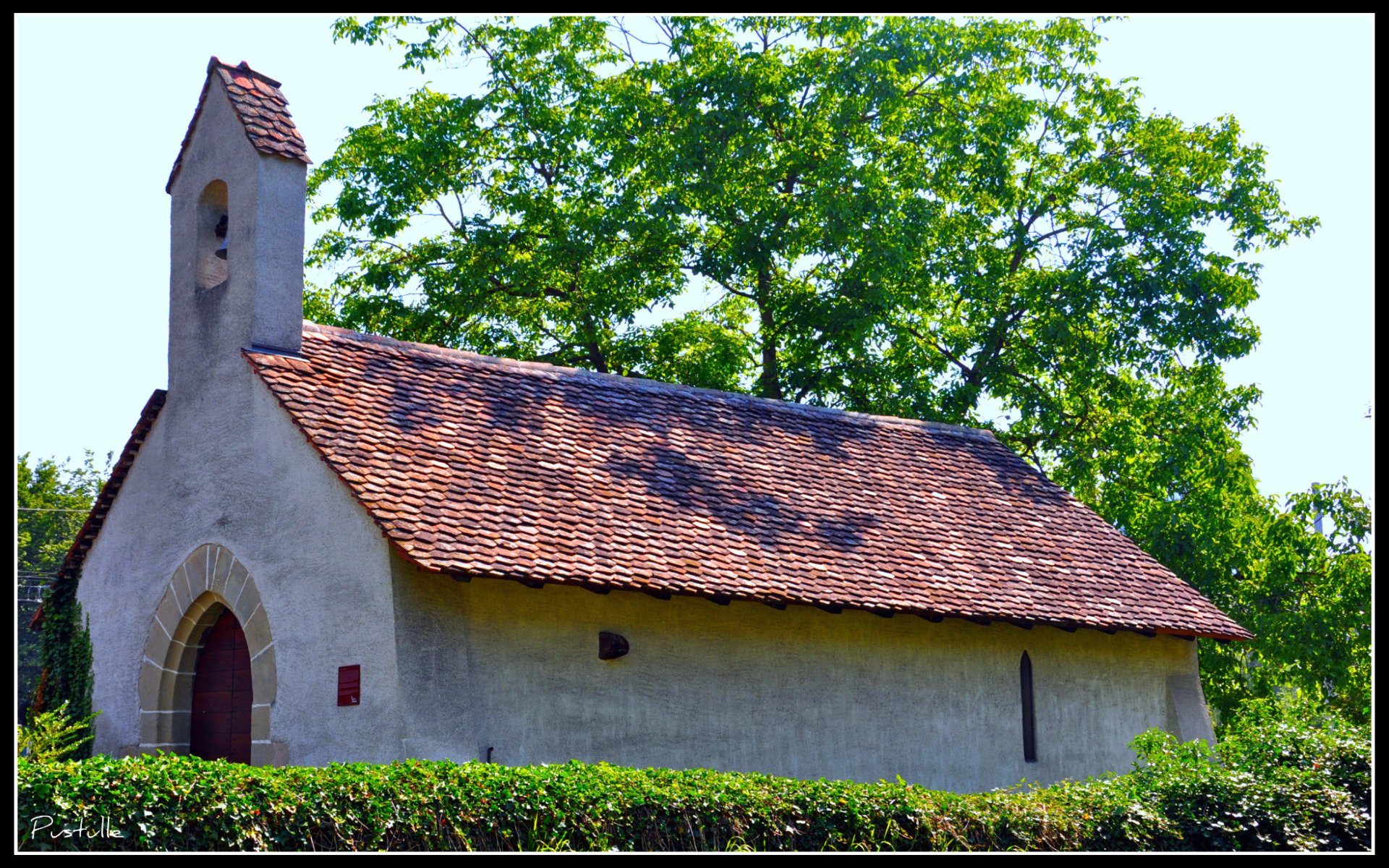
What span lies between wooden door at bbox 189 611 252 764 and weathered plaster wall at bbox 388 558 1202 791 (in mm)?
2834

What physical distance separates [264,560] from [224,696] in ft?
6.00

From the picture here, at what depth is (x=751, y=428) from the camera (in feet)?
62.1

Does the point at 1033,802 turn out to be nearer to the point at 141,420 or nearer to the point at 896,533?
the point at 896,533

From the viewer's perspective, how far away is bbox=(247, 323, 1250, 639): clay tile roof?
13.4 metres

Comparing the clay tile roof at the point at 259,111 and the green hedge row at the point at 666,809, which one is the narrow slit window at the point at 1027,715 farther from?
the clay tile roof at the point at 259,111

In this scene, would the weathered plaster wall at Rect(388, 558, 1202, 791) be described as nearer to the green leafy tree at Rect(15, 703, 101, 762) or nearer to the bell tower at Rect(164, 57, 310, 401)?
the green leafy tree at Rect(15, 703, 101, 762)

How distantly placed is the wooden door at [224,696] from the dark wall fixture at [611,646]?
3653 mm

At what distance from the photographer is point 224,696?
14.6 metres

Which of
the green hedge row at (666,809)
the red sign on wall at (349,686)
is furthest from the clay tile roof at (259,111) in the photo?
the green hedge row at (666,809)

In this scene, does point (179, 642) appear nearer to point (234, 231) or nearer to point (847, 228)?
point (234, 231)

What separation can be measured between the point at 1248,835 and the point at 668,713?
18.4ft

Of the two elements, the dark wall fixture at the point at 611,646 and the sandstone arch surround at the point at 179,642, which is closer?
the dark wall fixture at the point at 611,646

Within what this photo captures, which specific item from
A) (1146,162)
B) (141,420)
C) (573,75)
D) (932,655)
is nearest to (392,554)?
(141,420)

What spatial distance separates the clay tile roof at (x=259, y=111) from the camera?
15438 millimetres
